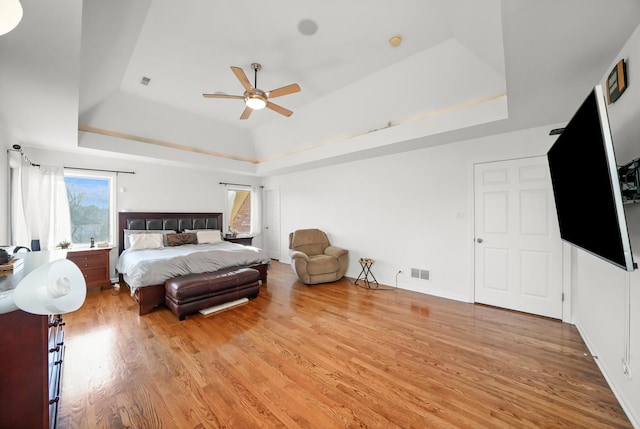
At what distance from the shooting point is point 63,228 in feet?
13.4

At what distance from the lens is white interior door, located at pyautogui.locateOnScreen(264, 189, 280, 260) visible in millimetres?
6699

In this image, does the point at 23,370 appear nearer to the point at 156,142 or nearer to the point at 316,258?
the point at 316,258

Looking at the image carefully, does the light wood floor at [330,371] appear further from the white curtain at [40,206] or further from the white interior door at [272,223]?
the white interior door at [272,223]

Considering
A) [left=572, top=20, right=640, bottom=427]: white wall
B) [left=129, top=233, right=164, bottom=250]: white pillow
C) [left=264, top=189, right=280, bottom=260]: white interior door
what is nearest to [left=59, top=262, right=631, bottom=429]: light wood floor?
[left=572, top=20, right=640, bottom=427]: white wall

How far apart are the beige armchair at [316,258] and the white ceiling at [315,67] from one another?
170 cm

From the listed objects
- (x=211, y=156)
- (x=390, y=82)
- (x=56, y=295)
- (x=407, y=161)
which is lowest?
(x=56, y=295)

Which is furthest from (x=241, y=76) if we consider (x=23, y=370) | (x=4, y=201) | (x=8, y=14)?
(x=4, y=201)

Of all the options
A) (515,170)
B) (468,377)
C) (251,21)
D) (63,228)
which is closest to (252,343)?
(468,377)

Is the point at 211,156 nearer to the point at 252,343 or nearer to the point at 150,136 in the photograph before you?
the point at 150,136

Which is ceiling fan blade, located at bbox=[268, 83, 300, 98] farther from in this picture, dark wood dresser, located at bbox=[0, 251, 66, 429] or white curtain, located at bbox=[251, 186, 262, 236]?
white curtain, located at bbox=[251, 186, 262, 236]

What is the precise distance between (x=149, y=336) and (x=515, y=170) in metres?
4.85

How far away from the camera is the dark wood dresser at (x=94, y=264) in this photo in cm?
395

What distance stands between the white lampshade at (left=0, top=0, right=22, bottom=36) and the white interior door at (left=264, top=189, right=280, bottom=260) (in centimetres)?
596

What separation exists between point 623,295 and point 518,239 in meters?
1.63
